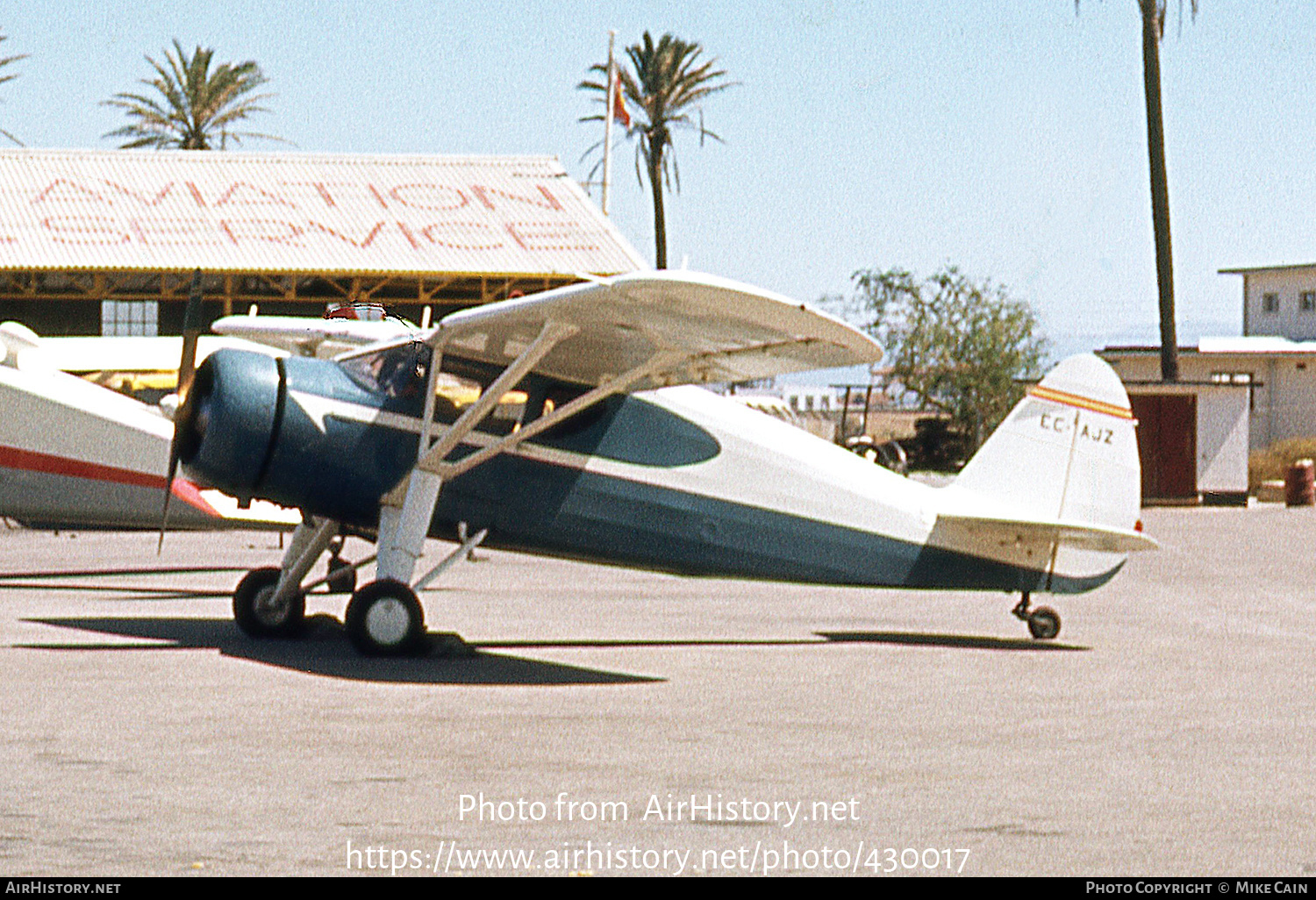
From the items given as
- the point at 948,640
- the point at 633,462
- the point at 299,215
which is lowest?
the point at 948,640

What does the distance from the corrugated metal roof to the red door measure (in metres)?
12.4

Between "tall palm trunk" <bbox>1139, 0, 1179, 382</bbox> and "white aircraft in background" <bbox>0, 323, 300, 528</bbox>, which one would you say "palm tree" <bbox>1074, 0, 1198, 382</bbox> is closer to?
"tall palm trunk" <bbox>1139, 0, 1179, 382</bbox>

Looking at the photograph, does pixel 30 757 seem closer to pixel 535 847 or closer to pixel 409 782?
pixel 409 782

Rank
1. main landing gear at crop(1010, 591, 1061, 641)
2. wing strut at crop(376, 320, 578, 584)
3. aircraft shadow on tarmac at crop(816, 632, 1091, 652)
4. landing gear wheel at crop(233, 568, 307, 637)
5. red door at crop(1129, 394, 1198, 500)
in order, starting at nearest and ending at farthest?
wing strut at crop(376, 320, 578, 584) → landing gear wheel at crop(233, 568, 307, 637) → aircraft shadow on tarmac at crop(816, 632, 1091, 652) → main landing gear at crop(1010, 591, 1061, 641) → red door at crop(1129, 394, 1198, 500)

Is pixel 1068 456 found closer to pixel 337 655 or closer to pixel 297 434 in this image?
pixel 337 655

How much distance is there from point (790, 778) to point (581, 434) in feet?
15.5

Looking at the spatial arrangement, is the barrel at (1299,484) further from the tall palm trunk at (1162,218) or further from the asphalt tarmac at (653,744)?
the asphalt tarmac at (653,744)

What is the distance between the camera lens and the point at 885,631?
1338 centimetres

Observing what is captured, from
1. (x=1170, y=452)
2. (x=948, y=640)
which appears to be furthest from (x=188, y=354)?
(x=1170, y=452)

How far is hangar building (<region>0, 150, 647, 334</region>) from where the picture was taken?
39188 millimetres

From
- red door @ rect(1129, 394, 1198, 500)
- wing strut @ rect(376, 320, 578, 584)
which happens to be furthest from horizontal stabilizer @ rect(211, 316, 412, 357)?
red door @ rect(1129, 394, 1198, 500)

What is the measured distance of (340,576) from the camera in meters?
11.9

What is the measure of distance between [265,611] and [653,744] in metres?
4.76

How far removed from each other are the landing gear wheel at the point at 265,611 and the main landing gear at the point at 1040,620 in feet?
17.2
